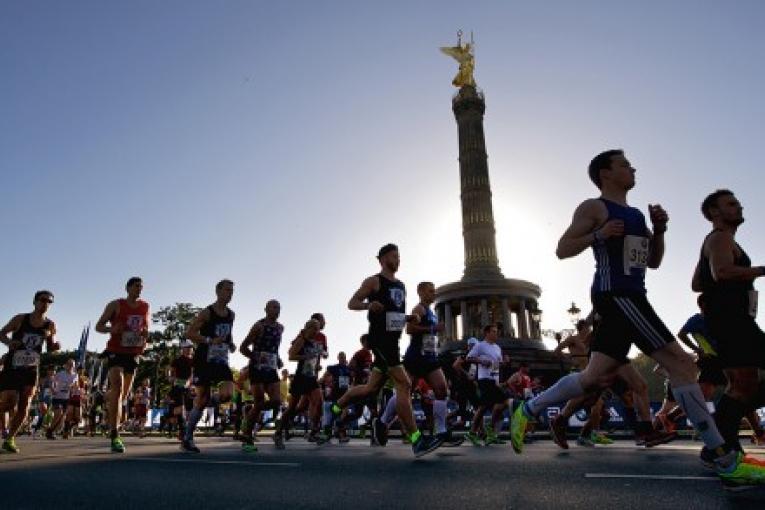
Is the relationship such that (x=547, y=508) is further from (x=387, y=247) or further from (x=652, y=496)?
(x=387, y=247)

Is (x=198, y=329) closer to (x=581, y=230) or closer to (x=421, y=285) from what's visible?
(x=421, y=285)

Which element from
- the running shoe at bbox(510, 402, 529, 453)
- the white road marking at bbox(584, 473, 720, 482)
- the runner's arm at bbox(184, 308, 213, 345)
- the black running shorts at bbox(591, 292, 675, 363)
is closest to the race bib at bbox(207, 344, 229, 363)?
the runner's arm at bbox(184, 308, 213, 345)

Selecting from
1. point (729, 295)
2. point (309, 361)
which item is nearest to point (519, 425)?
point (729, 295)

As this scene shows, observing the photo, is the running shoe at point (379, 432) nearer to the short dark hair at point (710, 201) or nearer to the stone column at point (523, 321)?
the short dark hair at point (710, 201)

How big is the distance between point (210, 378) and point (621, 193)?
6.26m

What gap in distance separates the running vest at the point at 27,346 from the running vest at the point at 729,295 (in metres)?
8.47

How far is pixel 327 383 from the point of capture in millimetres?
16672

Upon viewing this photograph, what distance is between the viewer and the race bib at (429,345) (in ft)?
25.5

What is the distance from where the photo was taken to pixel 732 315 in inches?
164

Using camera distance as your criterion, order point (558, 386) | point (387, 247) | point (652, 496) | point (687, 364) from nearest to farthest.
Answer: point (652, 496) → point (687, 364) → point (558, 386) → point (387, 247)

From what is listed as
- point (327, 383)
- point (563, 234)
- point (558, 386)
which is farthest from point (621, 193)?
point (327, 383)

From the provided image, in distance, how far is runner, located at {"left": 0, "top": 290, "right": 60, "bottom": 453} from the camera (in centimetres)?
806

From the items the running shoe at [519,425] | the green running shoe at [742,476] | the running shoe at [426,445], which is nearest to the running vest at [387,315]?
the running shoe at [426,445]

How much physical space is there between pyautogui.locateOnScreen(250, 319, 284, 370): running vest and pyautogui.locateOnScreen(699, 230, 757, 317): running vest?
256 inches
